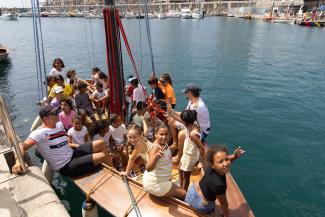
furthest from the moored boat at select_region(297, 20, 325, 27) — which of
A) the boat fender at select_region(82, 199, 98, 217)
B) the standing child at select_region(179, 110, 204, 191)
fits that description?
the boat fender at select_region(82, 199, 98, 217)

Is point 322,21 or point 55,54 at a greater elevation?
point 322,21

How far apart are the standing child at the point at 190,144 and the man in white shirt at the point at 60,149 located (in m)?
2.06

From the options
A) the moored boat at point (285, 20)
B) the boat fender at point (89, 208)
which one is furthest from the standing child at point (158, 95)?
the moored boat at point (285, 20)

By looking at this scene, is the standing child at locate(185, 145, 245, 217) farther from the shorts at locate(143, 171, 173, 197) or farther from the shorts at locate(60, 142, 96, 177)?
the shorts at locate(60, 142, 96, 177)

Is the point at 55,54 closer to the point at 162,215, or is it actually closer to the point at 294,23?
the point at 162,215

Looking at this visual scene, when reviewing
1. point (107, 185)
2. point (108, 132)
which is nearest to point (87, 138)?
point (108, 132)

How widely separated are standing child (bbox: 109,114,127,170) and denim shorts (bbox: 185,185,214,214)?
2.90 metres

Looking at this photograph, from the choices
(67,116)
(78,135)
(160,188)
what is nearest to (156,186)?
(160,188)

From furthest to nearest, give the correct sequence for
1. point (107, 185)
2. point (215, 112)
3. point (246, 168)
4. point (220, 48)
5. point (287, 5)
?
1. point (287, 5)
2. point (220, 48)
3. point (215, 112)
4. point (246, 168)
5. point (107, 185)

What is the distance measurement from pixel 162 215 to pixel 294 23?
77638 millimetres

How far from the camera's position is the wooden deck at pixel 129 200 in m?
4.63

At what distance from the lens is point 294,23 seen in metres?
68.9

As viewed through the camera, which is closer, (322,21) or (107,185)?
(107,185)

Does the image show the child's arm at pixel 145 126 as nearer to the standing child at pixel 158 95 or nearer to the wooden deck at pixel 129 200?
the standing child at pixel 158 95
